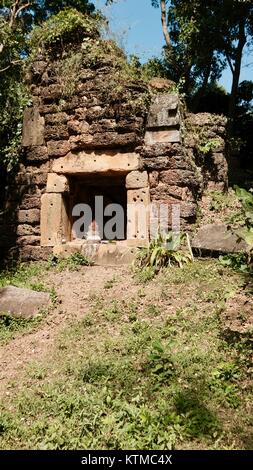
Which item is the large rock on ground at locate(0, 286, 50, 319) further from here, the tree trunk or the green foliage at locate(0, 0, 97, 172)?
the tree trunk

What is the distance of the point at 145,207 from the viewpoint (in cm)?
701

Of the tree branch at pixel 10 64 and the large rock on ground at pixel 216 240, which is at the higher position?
the tree branch at pixel 10 64

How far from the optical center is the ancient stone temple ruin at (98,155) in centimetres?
697

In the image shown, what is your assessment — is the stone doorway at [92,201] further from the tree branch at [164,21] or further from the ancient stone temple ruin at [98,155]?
the tree branch at [164,21]

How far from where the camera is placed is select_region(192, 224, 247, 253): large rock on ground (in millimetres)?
6359

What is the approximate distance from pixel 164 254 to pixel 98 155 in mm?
2059

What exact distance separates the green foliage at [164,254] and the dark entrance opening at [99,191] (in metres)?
1.43

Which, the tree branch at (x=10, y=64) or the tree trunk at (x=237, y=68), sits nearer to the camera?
the tree branch at (x=10, y=64)

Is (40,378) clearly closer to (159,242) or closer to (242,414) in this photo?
(242,414)

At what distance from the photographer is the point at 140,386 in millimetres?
3805

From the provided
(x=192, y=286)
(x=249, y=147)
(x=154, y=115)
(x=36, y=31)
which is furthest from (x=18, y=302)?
(x=249, y=147)

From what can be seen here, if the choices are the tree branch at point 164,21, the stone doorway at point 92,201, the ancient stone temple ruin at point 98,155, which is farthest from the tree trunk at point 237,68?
the stone doorway at point 92,201

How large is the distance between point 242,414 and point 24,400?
71.9 inches

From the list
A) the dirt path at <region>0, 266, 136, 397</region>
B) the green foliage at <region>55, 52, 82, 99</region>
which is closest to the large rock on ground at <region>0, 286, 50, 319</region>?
the dirt path at <region>0, 266, 136, 397</region>
